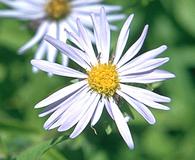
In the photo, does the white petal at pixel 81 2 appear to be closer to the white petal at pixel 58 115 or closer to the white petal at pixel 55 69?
the white petal at pixel 55 69

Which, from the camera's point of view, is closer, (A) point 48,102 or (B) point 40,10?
(A) point 48,102

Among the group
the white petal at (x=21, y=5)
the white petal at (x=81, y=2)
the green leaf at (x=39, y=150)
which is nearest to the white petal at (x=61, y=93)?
the green leaf at (x=39, y=150)

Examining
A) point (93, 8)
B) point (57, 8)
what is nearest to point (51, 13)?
point (57, 8)

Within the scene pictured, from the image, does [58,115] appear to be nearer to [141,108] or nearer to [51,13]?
[141,108]

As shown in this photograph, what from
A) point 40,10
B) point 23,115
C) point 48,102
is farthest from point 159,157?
point 48,102

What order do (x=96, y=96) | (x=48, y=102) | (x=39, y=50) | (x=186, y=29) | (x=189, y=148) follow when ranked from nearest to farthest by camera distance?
(x=48, y=102), (x=96, y=96), (x=39, y=50), (x=189, y=148), (x=186, y=29)

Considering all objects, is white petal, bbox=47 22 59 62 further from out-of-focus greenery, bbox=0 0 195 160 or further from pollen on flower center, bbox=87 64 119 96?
pollen on flower center, bbox=87 64 119 96

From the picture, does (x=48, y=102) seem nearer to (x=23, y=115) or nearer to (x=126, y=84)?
(x=126, y=84)
